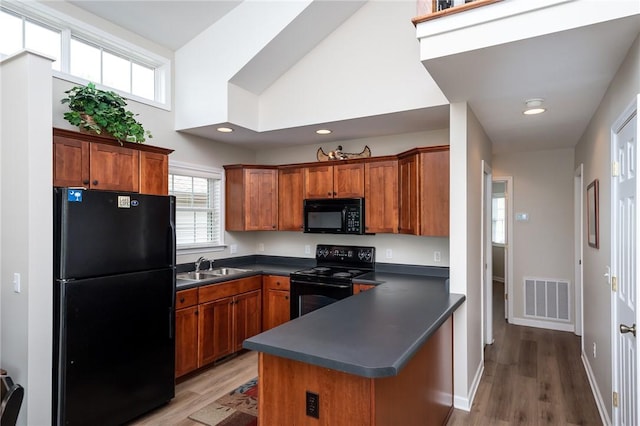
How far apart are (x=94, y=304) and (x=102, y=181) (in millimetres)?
998

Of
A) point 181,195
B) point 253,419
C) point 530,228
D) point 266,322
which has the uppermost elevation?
point 181,195

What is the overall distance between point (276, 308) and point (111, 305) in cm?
198

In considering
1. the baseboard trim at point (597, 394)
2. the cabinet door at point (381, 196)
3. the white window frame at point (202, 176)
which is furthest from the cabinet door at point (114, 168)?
the baseboard trim at point (597, 394)

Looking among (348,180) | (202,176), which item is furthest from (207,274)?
(348,180)

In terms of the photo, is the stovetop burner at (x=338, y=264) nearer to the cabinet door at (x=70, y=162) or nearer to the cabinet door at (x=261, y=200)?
the cabinet door at (x=261, y=200)

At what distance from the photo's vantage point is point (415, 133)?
4.11m

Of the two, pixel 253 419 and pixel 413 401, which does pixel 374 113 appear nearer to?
pixel 413 401

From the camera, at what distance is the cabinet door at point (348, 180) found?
4105 mm

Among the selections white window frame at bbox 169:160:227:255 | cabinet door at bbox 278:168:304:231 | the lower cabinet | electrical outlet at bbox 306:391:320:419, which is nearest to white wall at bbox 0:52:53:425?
the lower cabinet

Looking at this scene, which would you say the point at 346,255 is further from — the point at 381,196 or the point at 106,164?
the point at 106,164

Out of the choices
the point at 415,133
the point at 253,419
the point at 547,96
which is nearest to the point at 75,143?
the point at 253,419

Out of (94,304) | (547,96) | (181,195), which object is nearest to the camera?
(94,304)

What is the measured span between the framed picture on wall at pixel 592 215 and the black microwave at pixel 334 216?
6.71 ft

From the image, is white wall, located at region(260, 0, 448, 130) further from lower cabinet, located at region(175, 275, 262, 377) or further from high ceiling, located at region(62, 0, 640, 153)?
lower cabinet, located at region(175, 275, 262, 377)
